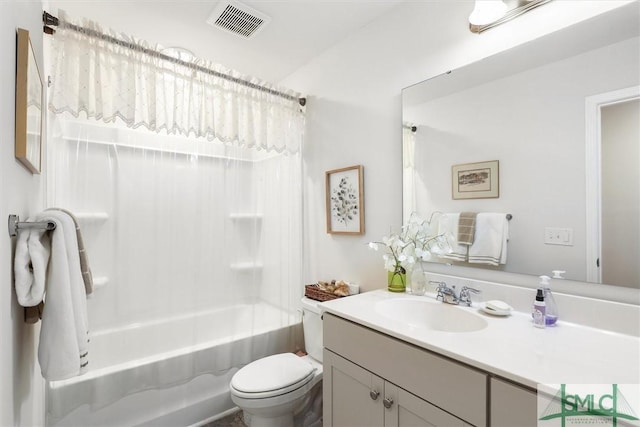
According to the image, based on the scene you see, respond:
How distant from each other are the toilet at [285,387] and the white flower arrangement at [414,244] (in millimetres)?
634

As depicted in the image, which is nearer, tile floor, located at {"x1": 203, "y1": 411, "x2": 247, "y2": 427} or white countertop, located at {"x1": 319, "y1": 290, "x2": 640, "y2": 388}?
white countertop, located at {"x1": 319, "y1": 290, "x2": 640, "y2": 388}

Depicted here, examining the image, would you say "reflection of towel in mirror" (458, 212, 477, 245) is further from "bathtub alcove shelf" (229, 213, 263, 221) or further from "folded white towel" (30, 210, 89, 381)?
"folded white towel" (30, 210, 89, 381)

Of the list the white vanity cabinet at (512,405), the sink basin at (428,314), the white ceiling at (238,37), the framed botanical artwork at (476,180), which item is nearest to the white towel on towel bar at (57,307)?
the sink basin at (428,314)

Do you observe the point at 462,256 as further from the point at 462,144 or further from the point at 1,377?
the point at 1,377

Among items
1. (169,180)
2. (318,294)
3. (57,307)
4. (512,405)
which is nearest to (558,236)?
(512,405)

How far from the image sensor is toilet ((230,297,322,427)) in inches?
60.1

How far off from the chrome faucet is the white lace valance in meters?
1.48

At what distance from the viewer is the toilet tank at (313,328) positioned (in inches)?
A: 76.5

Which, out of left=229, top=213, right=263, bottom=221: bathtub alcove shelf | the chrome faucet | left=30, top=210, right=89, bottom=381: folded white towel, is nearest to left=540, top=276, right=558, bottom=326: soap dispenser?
the chrome faucet

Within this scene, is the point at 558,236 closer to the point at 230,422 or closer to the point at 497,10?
the point at 497,10

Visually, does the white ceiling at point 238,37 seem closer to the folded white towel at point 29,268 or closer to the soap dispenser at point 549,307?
the folded white towel at point 29,268

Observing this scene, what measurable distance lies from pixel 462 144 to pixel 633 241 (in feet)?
2.39

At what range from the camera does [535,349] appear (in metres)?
0.92

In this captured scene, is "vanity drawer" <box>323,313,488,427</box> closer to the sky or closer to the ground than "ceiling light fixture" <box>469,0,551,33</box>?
closer to the ground
